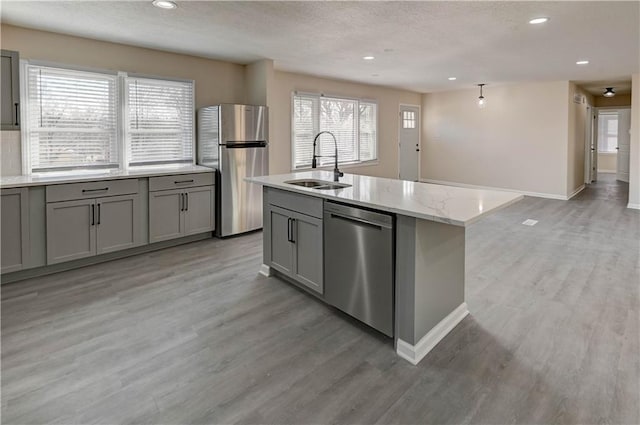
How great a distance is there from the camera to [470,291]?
320cm

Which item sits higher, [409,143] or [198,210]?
[409,143]

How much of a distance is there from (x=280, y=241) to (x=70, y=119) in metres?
2.81

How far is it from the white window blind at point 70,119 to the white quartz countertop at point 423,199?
2458mm

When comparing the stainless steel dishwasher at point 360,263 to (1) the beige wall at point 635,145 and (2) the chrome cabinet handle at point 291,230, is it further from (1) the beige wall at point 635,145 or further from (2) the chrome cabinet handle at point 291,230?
(1) the beige wall at point 635,145

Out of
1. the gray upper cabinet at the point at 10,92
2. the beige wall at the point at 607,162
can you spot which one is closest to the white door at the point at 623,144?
the beige wall at the point at 607,162

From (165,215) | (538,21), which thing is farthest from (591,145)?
(165,215)

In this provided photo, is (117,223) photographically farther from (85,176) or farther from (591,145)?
(591,145)

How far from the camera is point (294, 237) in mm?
3117

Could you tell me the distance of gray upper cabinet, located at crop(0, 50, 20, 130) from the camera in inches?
131

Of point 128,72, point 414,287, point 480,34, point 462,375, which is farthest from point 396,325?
point 128,72

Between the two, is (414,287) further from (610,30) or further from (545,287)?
(610,30)

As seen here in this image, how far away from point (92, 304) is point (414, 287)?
2471 millimetres

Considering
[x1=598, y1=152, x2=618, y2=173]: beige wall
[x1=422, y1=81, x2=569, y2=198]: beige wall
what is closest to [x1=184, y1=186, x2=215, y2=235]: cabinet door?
[x1=422, y1=81, x2=569, y2=198]: beige wall

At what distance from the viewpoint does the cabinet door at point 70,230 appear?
11.7ft
